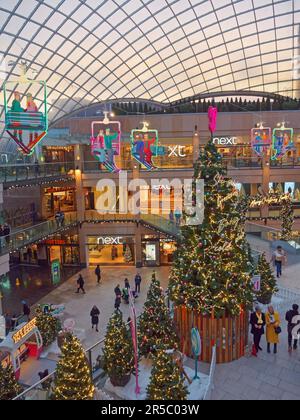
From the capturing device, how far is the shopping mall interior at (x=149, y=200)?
13375 millimetres

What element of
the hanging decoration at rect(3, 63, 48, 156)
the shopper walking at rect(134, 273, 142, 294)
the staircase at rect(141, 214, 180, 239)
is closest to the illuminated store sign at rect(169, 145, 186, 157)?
the staircase at rect(141, 214, 180, 239)

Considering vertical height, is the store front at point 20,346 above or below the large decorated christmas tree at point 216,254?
below

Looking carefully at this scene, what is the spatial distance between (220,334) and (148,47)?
116ft

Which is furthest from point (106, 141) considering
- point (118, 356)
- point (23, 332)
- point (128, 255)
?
A: point (118, 356)

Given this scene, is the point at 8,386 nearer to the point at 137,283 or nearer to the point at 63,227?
the point at 137,283

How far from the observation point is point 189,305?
45.5ft

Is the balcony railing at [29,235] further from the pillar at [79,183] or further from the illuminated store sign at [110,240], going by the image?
the illuminated store sign at [110,240]

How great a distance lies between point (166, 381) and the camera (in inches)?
405

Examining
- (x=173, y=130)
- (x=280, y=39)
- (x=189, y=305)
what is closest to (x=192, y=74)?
(x=280, y=39)

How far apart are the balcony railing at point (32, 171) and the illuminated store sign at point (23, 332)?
29.8ft

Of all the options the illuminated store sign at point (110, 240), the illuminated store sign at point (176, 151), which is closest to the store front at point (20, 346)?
the illuminated store sign at point (110, 240)

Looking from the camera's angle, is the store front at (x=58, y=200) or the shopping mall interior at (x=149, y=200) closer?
the shopping mall interior at (x=149, y=200)

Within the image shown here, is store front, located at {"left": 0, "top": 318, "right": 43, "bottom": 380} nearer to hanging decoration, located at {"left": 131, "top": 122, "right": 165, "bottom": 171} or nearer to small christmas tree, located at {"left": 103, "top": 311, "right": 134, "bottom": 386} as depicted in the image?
small christmas tree, located at {"left": 103, "top": 311, "right": 134, "bottom": 386}

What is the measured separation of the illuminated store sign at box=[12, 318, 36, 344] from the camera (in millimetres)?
A: 16733
